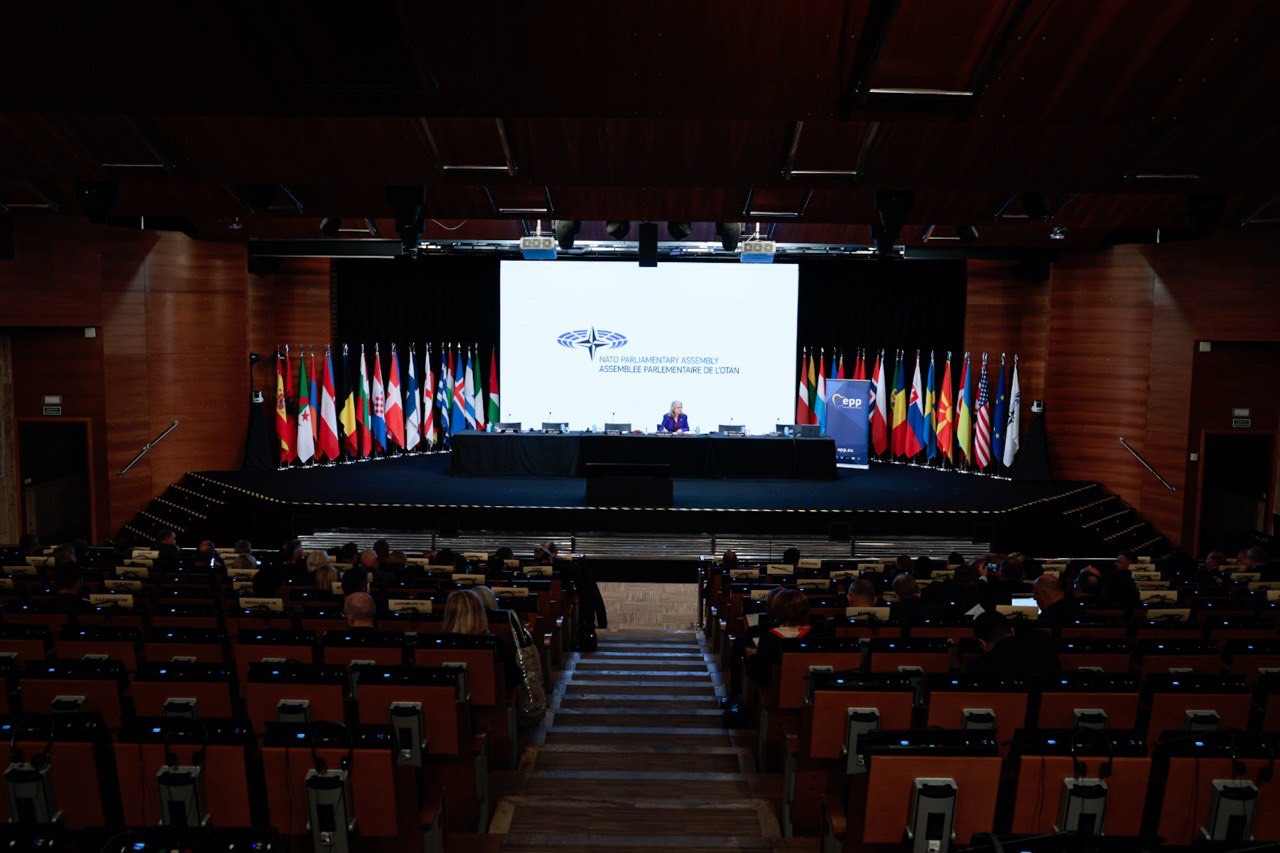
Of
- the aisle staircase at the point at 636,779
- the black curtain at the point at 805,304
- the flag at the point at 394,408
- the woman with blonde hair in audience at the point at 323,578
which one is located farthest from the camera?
the black curtain at the point at 805,304

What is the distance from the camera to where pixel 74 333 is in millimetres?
14203

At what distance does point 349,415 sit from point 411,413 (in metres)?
1.21

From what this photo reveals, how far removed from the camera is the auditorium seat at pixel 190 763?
3598 millimetres

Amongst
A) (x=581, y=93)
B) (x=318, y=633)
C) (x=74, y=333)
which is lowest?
(x=318, y=633)

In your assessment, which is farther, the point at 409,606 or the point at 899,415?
the point at 899,415

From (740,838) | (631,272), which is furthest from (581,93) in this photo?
(631,272)

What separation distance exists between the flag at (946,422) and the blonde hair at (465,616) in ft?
48.4

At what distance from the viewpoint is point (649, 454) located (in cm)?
1716

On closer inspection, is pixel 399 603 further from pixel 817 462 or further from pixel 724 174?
pixel 817 462

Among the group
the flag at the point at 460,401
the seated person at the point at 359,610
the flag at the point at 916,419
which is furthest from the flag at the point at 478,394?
the seated person at the point at 359,610

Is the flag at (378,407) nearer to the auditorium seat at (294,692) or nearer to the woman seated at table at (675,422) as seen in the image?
the woman seated at table at (675,422)

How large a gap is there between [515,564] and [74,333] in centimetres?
861

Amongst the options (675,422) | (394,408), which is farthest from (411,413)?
(675,422)

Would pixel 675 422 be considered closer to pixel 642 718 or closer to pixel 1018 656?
pixel 642 718
